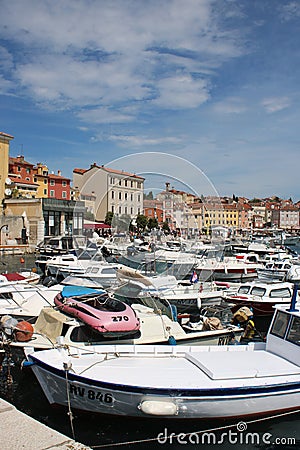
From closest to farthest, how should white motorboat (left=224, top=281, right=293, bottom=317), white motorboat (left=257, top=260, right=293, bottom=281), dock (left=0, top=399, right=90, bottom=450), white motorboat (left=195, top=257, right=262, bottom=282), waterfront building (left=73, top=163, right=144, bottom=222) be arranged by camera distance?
dock (left=0, top=399, right=90, bottom=450) → waterfront building (left=73, top=163, right=144, bottom=222) → white motorboat (left=224, top=281, right=293, bottom=317) → white motorboat (left=257, top=260, right=293, bottom=281) → white motorboat (left=195, top=257, right=262, bottom=282)

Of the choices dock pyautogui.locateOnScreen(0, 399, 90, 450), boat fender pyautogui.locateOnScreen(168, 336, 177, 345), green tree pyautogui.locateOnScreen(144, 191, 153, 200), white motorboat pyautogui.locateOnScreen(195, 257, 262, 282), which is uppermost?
green tree pyautogui.locateOnScreen(144, 191, 153, 200)

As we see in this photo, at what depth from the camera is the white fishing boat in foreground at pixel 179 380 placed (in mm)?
7957

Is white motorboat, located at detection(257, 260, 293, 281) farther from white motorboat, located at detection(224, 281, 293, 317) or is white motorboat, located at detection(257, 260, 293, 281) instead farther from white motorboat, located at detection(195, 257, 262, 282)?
white motorboat, located at detection(224, 281, 293, 317)

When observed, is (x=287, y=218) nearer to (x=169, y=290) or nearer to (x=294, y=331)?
(x=169, y=290)

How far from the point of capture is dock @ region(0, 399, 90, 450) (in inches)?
180

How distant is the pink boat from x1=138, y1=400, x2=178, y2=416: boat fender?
3.35m

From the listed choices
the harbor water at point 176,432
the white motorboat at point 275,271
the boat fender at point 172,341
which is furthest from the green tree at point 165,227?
the white motorboat at point 275,271

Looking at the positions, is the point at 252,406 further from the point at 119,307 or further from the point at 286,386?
the point at 119,307

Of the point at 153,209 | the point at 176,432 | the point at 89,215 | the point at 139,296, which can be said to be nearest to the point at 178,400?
the point at 176,432

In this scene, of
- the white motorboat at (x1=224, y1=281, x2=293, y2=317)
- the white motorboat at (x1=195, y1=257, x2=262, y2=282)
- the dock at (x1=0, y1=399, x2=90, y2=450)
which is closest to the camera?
the dock at (x1=0, y1=399, x2=90, y2=450)

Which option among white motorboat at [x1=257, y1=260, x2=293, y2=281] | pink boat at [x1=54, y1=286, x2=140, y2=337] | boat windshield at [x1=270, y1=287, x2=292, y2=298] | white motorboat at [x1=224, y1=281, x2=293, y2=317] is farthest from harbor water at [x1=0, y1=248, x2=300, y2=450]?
white motorboat at [x1=257, y1=260, x2=293, y2=281]

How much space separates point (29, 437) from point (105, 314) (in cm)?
650

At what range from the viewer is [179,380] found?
8180 millimetres

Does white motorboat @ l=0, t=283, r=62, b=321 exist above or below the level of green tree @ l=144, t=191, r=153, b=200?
below
